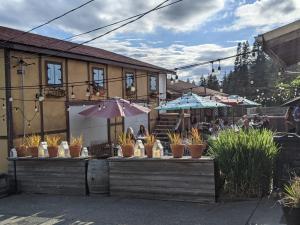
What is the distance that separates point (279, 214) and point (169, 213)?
1.85m

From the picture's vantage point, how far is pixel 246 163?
7719mm

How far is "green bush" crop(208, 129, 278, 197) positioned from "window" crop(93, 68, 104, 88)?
936 centimetres

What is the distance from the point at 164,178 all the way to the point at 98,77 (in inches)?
367

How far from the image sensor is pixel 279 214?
6590 millimetres

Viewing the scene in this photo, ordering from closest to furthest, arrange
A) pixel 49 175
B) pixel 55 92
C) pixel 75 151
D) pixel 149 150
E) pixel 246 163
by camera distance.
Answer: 1. pixel 246 163
2. pixel 149 150
3. pixel 75 151
4. pixel 49 175
5. pixel 55 92

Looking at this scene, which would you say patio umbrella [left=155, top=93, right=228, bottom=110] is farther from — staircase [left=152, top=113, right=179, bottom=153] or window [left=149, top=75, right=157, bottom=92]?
window [left=149, top=75, right=157, bottom=92]

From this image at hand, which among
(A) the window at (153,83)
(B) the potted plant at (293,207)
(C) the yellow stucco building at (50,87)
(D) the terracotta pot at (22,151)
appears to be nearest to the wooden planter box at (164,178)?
(B) the potted plant at (293,207)

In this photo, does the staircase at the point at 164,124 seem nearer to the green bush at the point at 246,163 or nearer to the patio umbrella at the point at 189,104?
the patio umbrella at the point at 189,104

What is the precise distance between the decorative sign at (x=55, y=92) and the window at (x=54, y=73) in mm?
209

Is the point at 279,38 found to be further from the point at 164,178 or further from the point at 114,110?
the point at 114,110

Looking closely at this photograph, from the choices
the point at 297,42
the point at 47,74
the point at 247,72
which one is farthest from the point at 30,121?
the point at 247,72

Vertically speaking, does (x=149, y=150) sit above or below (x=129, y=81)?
below

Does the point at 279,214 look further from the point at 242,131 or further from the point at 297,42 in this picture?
the point at 297,42

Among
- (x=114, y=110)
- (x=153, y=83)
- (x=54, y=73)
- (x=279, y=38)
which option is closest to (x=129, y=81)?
(x=153, y=83)
